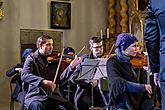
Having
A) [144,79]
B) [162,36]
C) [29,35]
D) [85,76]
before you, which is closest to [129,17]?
[29,35]

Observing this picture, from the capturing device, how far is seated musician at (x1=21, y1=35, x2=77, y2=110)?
4504mm

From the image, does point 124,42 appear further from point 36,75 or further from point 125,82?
point 36,75

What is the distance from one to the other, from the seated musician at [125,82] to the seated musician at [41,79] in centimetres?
104

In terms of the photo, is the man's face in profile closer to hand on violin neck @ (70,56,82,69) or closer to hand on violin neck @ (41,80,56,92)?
hand on violin neck @ (70,56,82,69)

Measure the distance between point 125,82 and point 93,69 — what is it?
1.22 metres

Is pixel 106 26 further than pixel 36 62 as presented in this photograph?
Yes

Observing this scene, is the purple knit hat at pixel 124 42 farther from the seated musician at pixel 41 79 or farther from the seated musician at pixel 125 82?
the seated musician at pixel 41 79

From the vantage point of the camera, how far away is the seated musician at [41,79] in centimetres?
450

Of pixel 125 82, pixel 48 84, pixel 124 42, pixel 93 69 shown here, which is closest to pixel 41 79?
pixel 48 84

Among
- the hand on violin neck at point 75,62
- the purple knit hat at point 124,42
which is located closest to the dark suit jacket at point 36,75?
the hand on violin neck at point 75,62

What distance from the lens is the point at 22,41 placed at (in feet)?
26.3

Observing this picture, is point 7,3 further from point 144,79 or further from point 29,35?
point 144,79

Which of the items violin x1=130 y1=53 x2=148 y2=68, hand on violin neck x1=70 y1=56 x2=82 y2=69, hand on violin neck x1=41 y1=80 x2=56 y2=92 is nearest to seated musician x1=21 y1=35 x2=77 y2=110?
hand on violin neck x1=41 y1=80 x2=56 y2=92

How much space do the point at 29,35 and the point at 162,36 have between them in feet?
19.5
